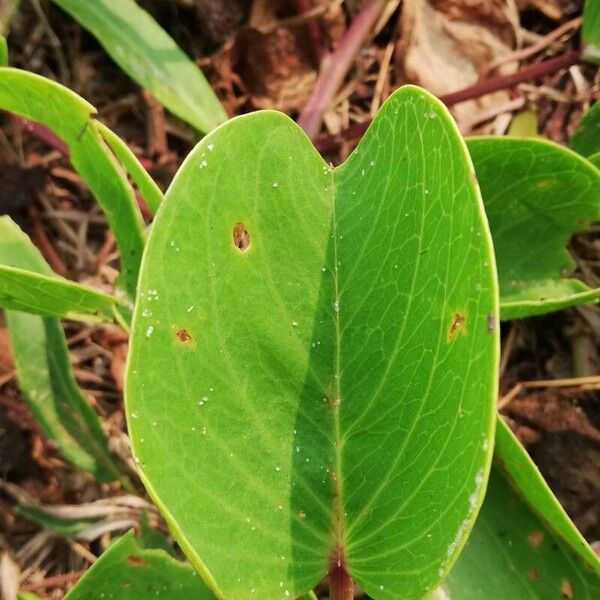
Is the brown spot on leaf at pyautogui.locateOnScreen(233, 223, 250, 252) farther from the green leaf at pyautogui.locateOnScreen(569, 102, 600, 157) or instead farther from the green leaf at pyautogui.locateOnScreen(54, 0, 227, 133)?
the green leaf at pyautogui.locateOnScreen(569, 102, 600, 157)

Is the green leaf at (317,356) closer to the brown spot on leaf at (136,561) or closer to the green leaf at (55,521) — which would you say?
the brown spot on leaf at (136,561)

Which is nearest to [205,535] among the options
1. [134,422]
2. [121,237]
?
[134,422]

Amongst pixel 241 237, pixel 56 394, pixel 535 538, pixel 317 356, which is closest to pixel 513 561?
pixel 535 538

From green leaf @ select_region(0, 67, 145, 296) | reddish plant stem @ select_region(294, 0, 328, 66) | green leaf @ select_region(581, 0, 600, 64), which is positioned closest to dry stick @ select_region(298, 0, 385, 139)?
reddish plant stem @ select_region(294, 0, 328, 66)

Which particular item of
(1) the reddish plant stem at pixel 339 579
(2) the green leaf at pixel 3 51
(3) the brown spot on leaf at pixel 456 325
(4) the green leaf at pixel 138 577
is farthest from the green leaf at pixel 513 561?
(2) the green leaf at pixel 3 51

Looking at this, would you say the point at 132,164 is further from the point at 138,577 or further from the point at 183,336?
the point at 138,577

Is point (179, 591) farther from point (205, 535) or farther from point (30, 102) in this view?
point (30, 102)
